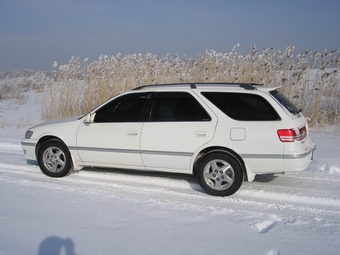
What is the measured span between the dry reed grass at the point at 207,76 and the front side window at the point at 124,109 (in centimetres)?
Result: 563

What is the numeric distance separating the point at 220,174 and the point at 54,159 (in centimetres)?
298

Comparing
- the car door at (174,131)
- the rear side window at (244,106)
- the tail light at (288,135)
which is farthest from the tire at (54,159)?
the tail light at (288,135)

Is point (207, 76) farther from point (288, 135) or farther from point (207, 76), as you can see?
point (288, 135)

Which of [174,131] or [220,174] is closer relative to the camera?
[220,174]

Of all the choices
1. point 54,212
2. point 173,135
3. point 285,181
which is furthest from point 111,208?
point 285,181

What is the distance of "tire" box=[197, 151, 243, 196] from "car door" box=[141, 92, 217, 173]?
0.24m

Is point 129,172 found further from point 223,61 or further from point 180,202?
point 223,61

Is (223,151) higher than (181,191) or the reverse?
higher

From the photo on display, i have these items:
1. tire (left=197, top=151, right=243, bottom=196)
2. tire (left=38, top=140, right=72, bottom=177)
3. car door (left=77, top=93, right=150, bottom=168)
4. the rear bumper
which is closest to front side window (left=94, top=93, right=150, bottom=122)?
car door (left=77, top=93, right=150, bottom=168)

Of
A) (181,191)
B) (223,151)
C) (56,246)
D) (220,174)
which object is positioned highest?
(223,151)

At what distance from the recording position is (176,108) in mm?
5379

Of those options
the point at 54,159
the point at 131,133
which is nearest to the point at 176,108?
the point at 131,133

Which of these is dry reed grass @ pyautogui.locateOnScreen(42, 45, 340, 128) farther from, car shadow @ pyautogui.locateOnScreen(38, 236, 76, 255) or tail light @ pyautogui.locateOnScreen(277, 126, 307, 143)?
car shadow @ pyautogui.locateOnScreen(38, 236, 76, 255)

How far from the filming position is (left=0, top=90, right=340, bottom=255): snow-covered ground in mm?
3598
